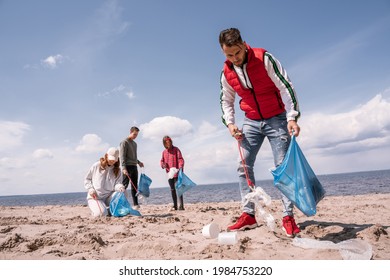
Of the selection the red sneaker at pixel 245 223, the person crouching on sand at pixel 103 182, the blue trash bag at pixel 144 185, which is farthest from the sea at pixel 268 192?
the red sneaker at pixel 245 223

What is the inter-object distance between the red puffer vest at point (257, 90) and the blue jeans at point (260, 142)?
0.27 ft

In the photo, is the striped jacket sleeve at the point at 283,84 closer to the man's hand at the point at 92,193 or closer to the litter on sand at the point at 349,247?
the litter on sand at the point at 349,247

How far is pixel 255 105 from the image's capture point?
292cm

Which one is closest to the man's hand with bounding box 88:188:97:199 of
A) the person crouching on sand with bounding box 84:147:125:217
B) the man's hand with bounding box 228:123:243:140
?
the person crouching on sand with bounding box 84:147:125:217

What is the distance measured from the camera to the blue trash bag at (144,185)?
6.12 meters

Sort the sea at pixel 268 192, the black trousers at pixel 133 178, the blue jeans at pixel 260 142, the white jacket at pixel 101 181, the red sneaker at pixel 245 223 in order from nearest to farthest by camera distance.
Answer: the blue jeans at pixel 260 142 < the red sneaker at pixel 245 223 < the white jacket at pixel 101 181 < the black trousers at pixel 133 178 < the sea at pixel 268 192

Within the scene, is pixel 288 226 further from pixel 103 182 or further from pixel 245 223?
pixel 103 182

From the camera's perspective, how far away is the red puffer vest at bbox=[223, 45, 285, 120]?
274 centimetres

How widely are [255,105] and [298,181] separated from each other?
37.3 inches

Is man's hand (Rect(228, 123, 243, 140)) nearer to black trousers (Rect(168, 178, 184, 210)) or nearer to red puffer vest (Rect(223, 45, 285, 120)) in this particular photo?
red puffer vest (Rect(223, 45, 285, 120))

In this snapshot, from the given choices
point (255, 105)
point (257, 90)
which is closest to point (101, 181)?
point (255, 105)
